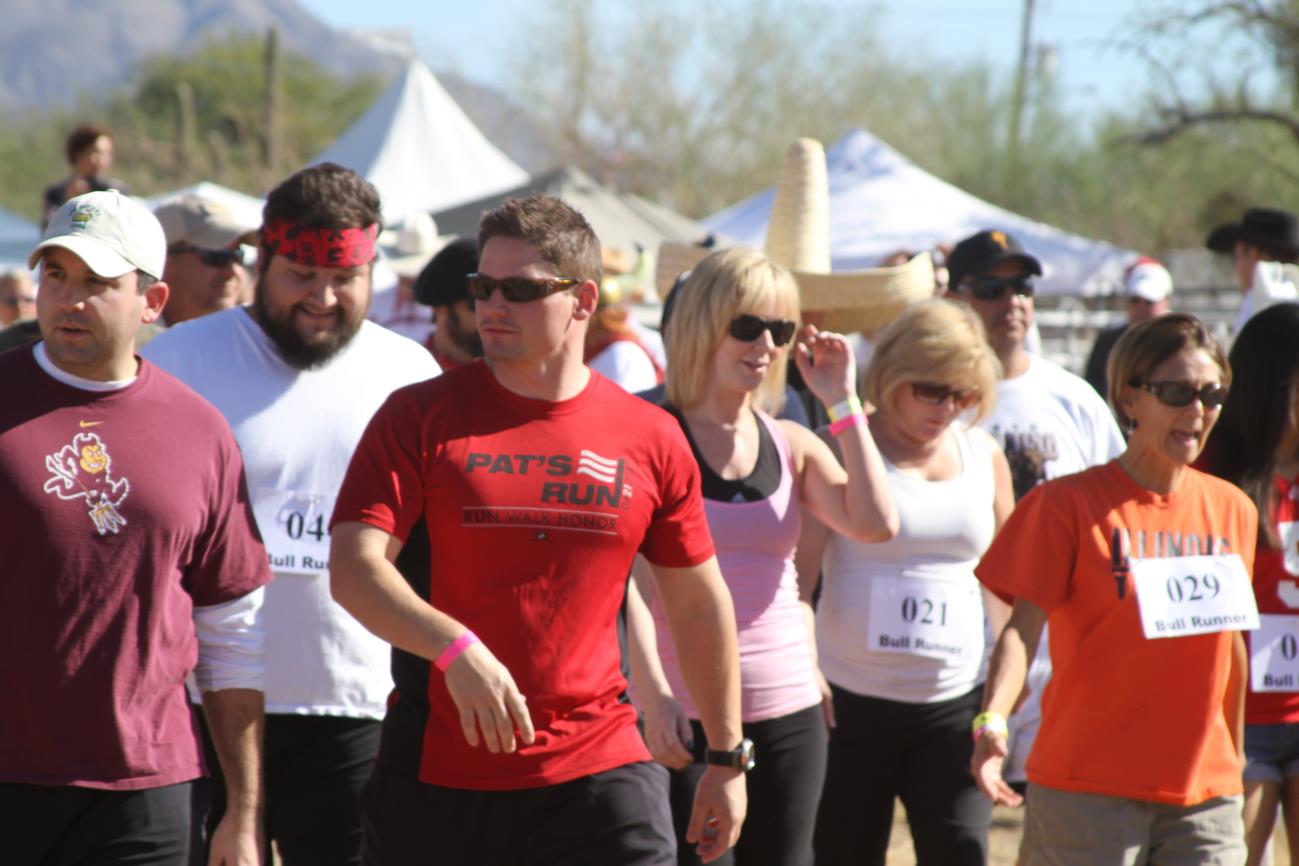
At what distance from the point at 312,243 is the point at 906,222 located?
12.9 meters

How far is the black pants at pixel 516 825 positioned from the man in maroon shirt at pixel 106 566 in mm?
304

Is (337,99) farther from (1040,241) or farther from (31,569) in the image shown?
(31,569)

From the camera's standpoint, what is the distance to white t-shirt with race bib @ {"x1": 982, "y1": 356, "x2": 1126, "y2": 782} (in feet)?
17.9

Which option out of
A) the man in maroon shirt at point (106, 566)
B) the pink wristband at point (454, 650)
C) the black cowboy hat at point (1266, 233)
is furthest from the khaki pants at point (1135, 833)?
the black cowboy hat at point (1266, 233)

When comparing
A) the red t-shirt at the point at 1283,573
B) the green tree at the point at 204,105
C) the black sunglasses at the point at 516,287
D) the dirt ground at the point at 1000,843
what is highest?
the green tree at the point at 204,105

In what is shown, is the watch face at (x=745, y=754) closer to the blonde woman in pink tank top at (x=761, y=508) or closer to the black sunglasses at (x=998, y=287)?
the blonde woman in pink tank top at (x=761, y=508)

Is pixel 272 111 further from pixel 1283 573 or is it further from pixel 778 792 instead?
pixel 778 792

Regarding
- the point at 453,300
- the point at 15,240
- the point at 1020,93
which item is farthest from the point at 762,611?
Answer: the point at 1020,93

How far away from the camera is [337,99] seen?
58.9 m

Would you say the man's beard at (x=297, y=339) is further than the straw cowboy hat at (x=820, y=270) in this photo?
No

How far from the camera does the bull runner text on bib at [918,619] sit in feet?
15.3

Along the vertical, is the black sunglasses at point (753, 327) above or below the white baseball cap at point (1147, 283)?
below

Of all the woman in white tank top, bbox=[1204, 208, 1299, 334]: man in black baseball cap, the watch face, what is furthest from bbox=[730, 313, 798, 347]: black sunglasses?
bbox=[1204, 208, 1299, 334]: man in black baseball cap

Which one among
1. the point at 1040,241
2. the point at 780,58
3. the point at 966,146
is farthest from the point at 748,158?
the point at 1040,241
